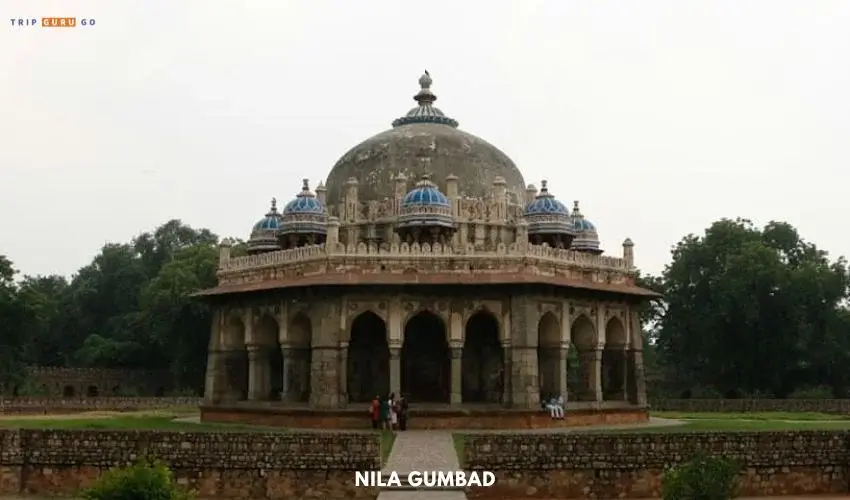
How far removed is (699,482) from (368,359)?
16.1 meters

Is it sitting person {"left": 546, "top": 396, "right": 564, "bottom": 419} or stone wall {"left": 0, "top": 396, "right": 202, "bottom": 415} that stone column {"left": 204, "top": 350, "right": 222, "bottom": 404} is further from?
sitting person {"left": 546, "top": 396, "right": 564, "bottom": 419}

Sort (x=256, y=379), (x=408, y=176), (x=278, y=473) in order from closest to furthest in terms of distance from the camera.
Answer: (x=278, y=473), (x=256, y=379), (x=408, y=176)

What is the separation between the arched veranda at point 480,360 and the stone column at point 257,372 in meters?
5.57

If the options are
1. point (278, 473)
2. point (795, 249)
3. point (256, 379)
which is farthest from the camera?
point (795, 249)

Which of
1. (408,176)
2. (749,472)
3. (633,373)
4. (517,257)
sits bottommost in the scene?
(749,472)

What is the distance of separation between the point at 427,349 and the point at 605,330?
5.10 metres

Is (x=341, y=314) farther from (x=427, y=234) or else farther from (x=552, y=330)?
(x=552, y=330)

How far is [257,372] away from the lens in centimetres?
2797

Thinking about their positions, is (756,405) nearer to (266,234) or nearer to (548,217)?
(548,217)

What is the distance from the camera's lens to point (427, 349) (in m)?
28.2

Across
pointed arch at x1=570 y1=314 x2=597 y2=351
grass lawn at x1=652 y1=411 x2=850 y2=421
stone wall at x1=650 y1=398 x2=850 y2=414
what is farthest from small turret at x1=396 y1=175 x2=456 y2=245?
stone wall at x1=650 y1=398 x2=850 y2=414

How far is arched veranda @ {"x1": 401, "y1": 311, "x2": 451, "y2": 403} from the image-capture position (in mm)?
27812

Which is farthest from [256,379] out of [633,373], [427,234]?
[633,373]

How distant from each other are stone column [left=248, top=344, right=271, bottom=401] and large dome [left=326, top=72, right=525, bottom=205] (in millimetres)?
5440
